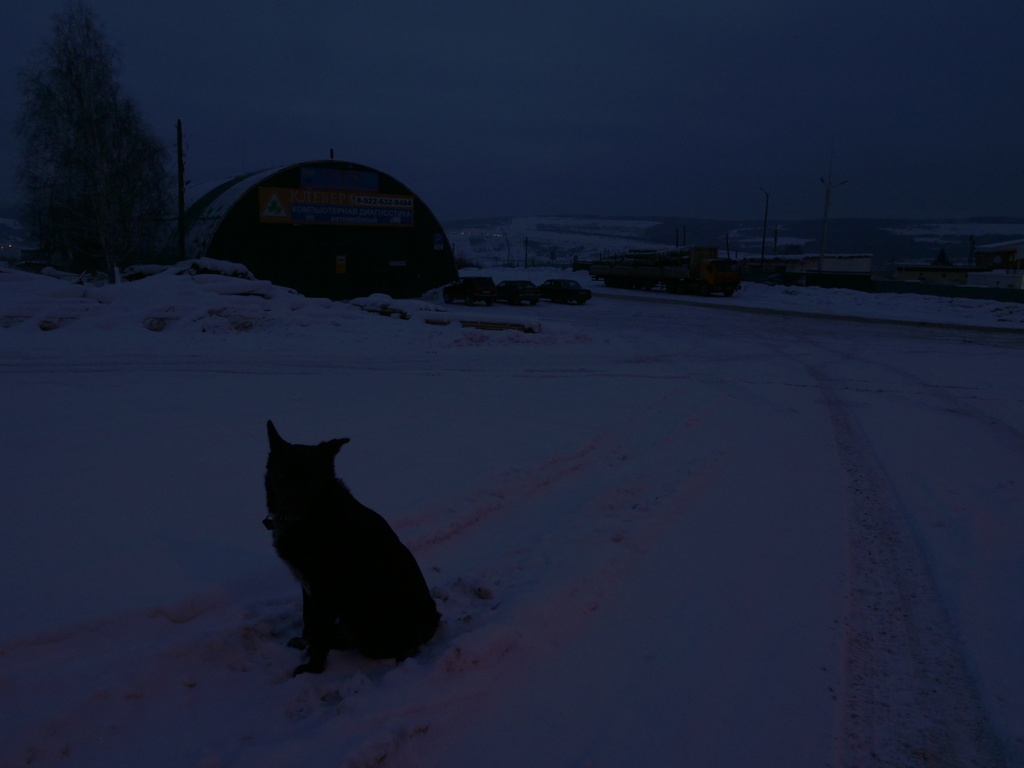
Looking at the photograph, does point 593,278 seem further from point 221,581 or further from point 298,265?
point 221,581

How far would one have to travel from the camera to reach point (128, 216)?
3338cm

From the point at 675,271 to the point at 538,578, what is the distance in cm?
4402

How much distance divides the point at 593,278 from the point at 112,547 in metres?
58.8

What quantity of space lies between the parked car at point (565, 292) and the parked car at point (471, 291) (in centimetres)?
421

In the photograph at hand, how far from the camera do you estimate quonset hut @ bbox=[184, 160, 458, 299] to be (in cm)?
3144

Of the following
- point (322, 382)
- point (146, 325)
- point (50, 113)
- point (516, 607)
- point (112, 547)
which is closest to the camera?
point (516, 607)

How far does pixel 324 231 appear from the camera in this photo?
33000 mm

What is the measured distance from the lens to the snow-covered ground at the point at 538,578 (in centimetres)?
312

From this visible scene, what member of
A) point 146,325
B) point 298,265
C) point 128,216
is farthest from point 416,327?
point 128,216

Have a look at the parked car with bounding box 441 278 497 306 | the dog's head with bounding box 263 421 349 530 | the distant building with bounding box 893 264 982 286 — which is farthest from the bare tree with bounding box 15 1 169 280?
the distant building with bounding box 893 264 982 286

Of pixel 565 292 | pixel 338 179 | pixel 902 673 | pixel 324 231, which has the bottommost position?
pixel 902 673

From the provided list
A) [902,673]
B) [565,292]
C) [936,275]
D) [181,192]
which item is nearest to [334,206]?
[181,192]

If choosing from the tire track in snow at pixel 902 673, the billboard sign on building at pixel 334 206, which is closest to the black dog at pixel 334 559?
the tire track in snow at pixel 902 673

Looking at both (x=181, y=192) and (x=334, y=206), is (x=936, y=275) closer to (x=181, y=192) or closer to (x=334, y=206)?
(x=334, y=206)
